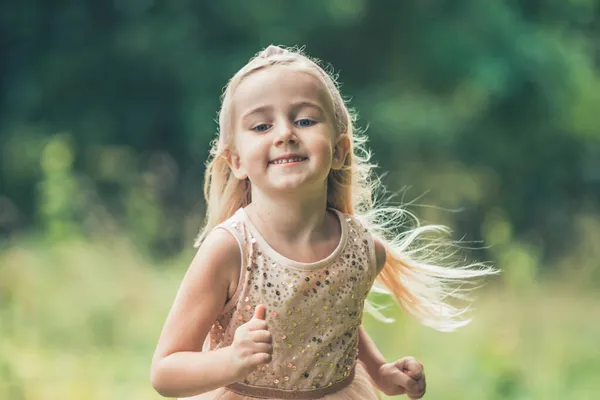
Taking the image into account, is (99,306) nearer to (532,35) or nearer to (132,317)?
(132,317)

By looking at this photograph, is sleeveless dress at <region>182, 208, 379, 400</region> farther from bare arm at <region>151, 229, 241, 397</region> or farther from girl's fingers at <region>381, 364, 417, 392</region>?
girl's fingers at <region>381, 364, 417, 392</region>

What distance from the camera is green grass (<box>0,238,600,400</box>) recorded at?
2787mm

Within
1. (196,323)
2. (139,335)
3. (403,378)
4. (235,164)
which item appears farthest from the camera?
(139,335)

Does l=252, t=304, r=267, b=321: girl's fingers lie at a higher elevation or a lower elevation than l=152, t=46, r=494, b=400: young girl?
lower

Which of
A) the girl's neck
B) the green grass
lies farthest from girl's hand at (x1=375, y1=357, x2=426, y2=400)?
the green grass

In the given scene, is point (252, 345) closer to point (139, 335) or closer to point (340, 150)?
point (340, 150)

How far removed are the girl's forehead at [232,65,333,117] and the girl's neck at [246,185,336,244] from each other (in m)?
0.13

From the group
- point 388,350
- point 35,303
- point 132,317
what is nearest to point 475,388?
point 388,350

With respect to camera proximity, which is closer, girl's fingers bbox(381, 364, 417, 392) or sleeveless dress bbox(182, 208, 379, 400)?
sleeveless dress bbox(182, 208, 379, 400)

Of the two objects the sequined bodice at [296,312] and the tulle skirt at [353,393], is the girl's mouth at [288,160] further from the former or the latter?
the tulle skirt at [353,393]

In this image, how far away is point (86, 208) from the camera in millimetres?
3879

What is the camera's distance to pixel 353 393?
1.43m

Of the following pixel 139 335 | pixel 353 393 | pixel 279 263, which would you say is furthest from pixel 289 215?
pixel 139 335

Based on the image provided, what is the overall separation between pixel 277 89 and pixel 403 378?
1.66ft
